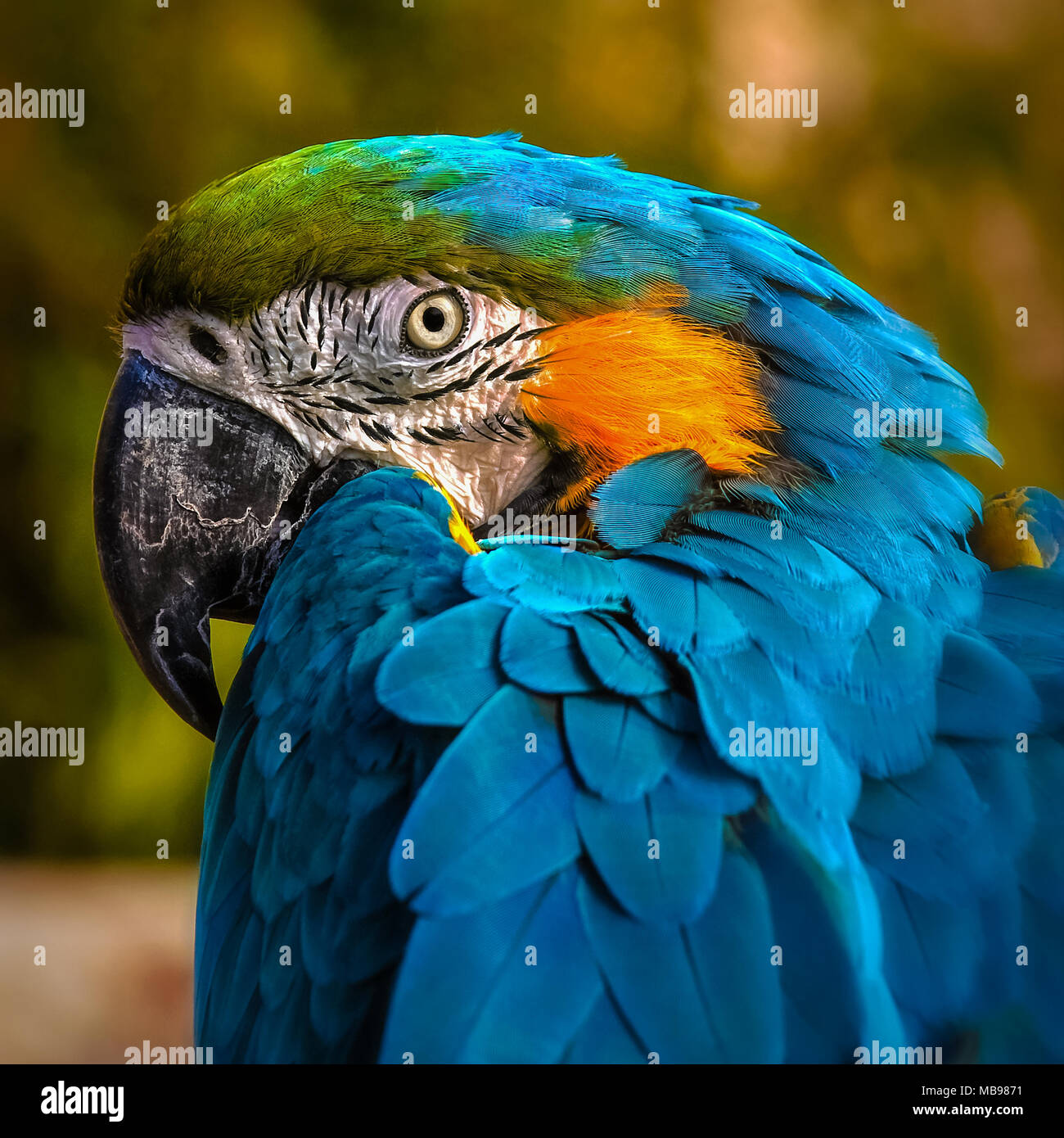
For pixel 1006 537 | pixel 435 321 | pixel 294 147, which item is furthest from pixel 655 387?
pixel 294 147

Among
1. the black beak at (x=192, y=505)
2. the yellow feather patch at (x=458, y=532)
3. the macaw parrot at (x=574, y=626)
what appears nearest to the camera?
the macaw parrot at (x=574, y=626)

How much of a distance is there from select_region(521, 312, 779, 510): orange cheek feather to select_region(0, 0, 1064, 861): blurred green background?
103cm

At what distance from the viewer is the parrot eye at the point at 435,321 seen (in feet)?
2.72

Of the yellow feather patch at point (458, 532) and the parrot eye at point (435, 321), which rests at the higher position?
the parrot eye at point (435, 321)

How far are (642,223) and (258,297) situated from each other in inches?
12.5

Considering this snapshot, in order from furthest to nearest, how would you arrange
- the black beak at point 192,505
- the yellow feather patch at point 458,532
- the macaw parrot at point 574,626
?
the black beak at point 192,505 → the yellow feather patch at point 458,532 → the macaw parrot at point 574,626

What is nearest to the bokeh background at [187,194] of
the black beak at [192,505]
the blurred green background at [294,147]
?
the blurred green background at [294,147]

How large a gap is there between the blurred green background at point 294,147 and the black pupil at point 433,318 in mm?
1078

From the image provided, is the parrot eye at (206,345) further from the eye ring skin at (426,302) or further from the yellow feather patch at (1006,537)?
the yellow feather patch at (1006,537)

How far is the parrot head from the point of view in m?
0.81

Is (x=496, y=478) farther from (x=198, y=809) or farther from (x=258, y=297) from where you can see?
(x=198, y=809)

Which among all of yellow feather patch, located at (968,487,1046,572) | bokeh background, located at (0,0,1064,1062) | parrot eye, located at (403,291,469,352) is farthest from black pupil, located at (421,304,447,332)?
bokeh background, located at (0,0,1064,1062)

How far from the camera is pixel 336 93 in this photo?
6.18 feet
